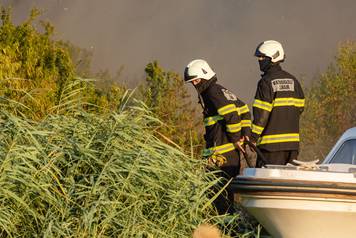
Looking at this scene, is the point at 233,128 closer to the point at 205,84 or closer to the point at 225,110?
the point at 225,110

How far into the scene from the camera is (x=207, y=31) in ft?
147

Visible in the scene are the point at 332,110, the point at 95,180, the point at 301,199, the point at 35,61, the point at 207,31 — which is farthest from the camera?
the point at 207,31

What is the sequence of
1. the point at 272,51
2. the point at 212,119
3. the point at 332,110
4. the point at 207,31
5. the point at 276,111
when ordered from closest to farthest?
the point at 276,111
the point at 272,51
the point at 212,119
the point at 332,110
the point at 207,31

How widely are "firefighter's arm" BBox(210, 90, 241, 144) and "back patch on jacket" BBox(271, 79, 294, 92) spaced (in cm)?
47

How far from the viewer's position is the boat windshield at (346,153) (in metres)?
10.6

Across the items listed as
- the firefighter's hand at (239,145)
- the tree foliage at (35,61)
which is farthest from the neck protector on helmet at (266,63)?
the tree foliage at (35,61)

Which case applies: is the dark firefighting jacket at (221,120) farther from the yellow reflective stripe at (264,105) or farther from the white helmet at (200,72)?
the yellow reflective stripe at (264,105)

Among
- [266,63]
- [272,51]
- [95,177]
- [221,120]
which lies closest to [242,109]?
[221,120]

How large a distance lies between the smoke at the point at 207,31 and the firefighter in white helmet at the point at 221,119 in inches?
975

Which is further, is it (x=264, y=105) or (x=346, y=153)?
(x=346, y=153)

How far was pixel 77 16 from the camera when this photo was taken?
133 feet

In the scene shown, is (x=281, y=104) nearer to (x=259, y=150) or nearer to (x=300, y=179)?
(x=259, y=150)

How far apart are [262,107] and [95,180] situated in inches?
94.3

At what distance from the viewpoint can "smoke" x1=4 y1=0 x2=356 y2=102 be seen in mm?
38906
